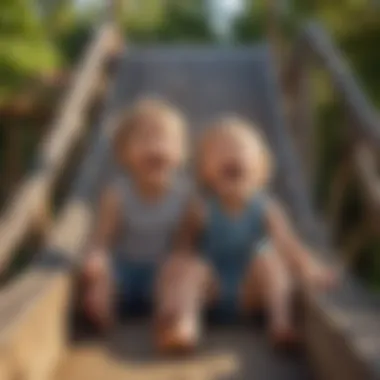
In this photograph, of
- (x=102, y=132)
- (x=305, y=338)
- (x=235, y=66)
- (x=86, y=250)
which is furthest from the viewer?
(x=235, y=66)

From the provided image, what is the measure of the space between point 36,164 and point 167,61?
7.16 ft

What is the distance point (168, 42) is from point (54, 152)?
5.79 metres

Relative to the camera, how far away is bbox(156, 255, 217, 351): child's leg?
2.94 m

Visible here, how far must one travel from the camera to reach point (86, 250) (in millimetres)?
3436

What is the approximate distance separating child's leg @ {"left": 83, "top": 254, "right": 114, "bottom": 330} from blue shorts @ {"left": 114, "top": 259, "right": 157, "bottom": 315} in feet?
0.47

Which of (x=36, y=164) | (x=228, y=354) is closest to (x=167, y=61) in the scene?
(x=36, y=164)

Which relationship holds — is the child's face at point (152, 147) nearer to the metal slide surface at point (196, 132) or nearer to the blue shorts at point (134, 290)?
the blue shorts at point (134, 290)

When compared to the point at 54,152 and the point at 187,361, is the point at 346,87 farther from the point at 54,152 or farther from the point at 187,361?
the point at 187,361

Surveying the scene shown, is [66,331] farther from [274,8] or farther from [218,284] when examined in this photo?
[274,8]

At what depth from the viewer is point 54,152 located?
13.1 feet

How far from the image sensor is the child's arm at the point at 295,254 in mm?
3057

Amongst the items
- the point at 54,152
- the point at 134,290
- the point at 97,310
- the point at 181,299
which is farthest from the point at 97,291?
the point at 54,152

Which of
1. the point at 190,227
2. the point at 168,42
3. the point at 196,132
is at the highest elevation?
the point at 168,42

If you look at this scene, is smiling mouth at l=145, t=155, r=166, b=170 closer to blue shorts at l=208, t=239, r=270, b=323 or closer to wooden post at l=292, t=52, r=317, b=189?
blue shorts at l=208, t=239, r=270, b=323
